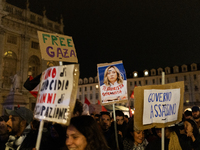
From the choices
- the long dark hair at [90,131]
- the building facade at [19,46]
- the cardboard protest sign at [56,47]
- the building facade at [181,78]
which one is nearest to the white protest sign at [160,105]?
the long dark hair at [90,131]

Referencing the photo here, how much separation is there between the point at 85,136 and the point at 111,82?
142 inches

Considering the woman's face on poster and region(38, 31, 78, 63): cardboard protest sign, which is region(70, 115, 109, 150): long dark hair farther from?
the woman's face on poster

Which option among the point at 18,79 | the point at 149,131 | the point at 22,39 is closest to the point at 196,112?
the point at 149,131

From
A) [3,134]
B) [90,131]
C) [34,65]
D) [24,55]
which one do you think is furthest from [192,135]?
[34,65]

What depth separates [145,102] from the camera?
347cm

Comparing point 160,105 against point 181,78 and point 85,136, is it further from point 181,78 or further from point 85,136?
point 181,78

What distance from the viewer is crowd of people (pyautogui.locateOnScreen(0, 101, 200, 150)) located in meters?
2.31

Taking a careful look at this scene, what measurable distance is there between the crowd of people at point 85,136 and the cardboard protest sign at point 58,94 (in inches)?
6.7

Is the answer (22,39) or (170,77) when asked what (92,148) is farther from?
(170,77)

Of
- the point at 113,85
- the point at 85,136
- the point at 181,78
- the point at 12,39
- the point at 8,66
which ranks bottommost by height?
the point at 85,136

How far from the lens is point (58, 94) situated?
256 centimetres

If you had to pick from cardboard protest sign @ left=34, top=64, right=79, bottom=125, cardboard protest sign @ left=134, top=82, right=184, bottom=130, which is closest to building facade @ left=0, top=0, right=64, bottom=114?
cardboard protest sign @ left=134, top=82, right=184, bottom=130

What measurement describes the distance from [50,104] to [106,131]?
8.82 ft

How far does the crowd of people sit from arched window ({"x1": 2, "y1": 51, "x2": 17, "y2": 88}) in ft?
83.7
